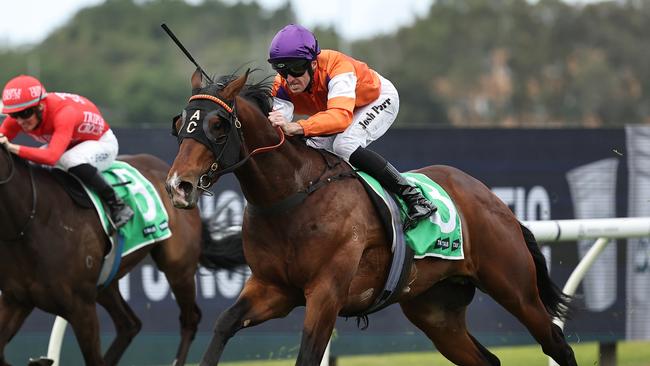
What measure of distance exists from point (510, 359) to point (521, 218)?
1.23 m

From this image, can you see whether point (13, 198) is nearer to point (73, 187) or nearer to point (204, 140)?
point (73, 187)

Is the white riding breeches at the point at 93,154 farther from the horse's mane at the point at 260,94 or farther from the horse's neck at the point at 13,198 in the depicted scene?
the horse's mane at the point at 260,94

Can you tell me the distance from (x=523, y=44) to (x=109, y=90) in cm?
1852

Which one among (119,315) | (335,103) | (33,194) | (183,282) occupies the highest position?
(335,103)

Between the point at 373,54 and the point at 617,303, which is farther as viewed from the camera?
the point at 373,54

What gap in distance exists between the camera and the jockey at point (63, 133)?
19.9 feet

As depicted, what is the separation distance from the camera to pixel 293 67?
5039 millimetres

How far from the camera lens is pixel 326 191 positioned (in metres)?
5.05

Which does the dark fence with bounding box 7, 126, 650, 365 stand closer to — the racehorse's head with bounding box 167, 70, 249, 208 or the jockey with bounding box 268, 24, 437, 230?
the jockey with bounding box 268, 24, 437, 230

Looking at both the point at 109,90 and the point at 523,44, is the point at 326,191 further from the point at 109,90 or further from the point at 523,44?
the point at 523,44

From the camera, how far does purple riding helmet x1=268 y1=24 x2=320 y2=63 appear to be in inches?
195

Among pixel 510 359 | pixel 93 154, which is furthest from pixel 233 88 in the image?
pixel 510 359

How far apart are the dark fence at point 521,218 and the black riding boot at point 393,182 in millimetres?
2469

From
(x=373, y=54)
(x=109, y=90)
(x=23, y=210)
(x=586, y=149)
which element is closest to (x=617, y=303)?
(x=586, y=149)
